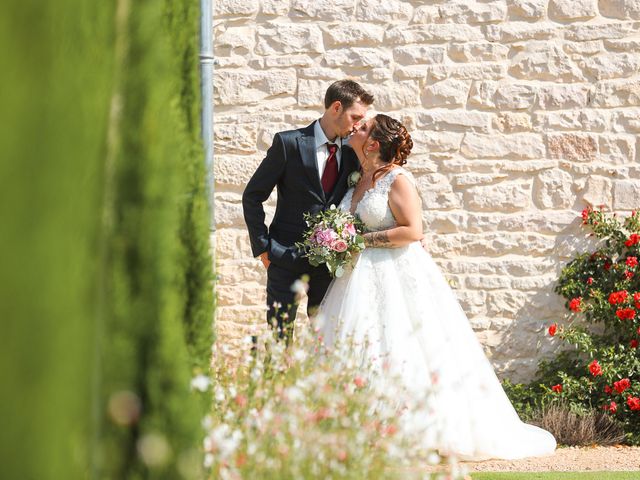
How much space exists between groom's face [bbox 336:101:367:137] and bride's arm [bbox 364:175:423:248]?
44 cm

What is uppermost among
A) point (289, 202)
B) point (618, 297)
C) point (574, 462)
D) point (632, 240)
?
point (289, 202)

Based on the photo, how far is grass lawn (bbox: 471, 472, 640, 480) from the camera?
14.1 ft

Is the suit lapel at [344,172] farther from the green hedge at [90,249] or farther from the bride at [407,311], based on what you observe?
the green hedge at [90,249]

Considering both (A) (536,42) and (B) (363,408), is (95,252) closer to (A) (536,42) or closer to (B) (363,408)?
(B) (363,408)

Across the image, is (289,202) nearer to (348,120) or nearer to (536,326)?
(348,120)

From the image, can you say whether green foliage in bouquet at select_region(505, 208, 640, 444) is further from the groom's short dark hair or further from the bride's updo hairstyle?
the groom's short dark hair

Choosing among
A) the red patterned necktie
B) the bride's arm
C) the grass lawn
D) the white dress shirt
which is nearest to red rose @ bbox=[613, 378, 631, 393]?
the grass lawn

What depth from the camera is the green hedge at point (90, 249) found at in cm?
129

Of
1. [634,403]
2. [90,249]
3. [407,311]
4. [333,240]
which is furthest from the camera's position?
[634,403]

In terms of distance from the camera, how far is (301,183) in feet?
16.8

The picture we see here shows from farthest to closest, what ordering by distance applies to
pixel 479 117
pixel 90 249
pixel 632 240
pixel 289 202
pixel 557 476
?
pixel 479 117 < pixel 632 240 < pixel 289 202 < pixel 557 476 < pixel 90 249

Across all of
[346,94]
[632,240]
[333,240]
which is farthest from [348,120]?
[632,240]

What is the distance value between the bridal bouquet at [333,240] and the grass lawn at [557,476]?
4.74ft

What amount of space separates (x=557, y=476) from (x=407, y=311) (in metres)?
1.24
